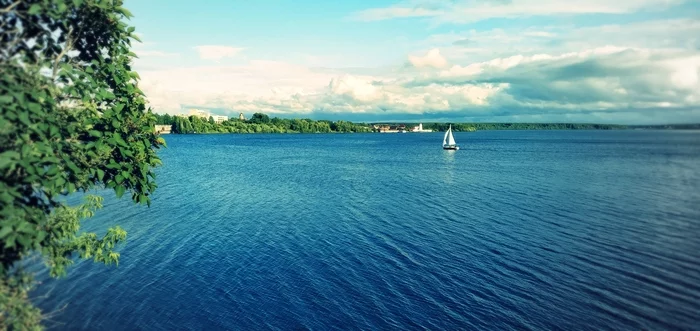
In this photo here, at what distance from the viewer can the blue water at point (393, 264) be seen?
24656mm

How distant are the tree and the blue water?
9144 millimetres

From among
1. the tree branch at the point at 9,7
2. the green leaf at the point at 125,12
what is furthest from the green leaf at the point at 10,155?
the green leaf at the point at 125,12

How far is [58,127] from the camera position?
37.6 ft

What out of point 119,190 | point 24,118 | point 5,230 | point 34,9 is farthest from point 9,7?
point 119,190

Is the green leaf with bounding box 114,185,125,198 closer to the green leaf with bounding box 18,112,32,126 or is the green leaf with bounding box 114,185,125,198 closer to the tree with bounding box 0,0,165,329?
the tree with bounding box 0,0,165,329

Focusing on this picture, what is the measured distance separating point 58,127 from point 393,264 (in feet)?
85.6

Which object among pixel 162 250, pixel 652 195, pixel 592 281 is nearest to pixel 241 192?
pixel 162 250

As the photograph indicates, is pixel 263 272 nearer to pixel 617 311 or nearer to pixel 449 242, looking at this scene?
pixel 449 242

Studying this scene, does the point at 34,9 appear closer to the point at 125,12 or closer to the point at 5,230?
the point at 125,12

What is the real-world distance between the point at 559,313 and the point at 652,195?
157ft

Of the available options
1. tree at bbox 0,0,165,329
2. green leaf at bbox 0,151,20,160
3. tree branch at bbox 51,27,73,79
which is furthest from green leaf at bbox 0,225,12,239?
tree branch at bbox 51,27,73,79

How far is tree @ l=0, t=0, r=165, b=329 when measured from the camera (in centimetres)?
990

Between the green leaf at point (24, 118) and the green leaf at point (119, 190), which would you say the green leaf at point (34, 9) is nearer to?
the green leaf at point (24, 118)

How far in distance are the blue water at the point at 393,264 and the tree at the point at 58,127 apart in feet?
30.0
